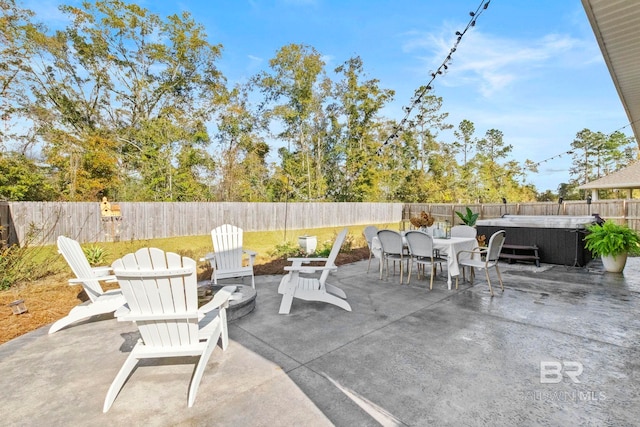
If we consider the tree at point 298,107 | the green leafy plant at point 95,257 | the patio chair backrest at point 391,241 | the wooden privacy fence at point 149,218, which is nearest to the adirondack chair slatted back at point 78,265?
Result: the wooden privacy fence at point 149,218

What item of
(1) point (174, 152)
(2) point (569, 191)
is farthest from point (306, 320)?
(2) point (569, 191)

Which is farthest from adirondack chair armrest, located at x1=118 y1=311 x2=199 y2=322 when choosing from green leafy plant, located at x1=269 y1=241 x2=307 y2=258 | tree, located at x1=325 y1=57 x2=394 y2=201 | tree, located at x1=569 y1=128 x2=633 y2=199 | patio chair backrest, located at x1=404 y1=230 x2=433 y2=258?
tree, located at x1=569 y1=128 x2=633 y2=199

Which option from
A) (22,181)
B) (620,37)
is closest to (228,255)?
(620,37)

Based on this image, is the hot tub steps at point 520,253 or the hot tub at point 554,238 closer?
A: the hot tub at point 554,238

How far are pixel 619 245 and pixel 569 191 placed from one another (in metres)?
31.1

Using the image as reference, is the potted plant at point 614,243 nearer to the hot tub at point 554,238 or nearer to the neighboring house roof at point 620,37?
the hot tub at point 554,238

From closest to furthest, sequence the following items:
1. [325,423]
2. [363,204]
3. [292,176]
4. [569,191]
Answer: [325,423] → [363,204] → [292,176] → [569,191]

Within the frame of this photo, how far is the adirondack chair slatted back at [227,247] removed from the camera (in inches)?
173

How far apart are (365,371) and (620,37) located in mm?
4183

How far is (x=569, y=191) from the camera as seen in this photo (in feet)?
95.6

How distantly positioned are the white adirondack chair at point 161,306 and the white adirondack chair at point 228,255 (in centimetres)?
205

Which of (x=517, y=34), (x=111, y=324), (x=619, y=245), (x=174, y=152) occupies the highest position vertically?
(x=517, y=34)

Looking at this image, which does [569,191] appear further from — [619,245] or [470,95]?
[619,245]

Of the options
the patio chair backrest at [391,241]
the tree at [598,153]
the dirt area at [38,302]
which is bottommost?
the dirt area at [38,302]
